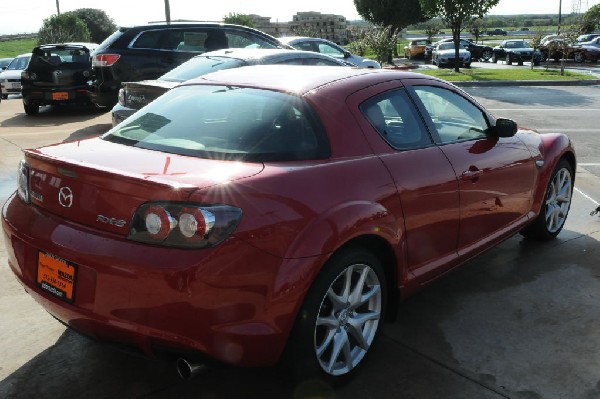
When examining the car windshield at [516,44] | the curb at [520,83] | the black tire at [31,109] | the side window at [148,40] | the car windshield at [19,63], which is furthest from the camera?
the car windshield at [516,44]

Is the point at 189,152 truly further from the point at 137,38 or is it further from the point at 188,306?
the point at 137,38

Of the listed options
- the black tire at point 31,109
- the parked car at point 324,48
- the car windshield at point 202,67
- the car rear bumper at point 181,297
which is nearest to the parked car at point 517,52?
the parked car at point 324,48

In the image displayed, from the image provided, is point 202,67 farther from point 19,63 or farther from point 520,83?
point 19,63

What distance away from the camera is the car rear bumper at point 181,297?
238cm

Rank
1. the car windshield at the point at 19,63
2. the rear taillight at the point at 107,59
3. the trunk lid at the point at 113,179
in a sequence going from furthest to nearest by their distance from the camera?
the car windshield at the point at 19,63 → the rear taillight at the point at 107,59 → the trunk lid at the point at 113,179

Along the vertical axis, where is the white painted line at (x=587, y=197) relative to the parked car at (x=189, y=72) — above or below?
below

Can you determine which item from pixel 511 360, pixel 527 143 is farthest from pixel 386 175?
pixel 527 143

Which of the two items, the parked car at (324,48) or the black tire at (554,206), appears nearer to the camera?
the black tire at (554,206)

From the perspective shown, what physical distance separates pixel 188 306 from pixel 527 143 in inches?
121

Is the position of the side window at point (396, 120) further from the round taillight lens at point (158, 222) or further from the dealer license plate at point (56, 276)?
the dealer license plate at point (56, 276)

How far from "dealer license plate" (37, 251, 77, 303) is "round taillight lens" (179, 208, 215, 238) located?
0.53m

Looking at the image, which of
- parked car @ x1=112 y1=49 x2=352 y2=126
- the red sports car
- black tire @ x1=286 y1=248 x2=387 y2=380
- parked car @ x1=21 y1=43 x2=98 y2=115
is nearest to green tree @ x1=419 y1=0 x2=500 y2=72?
parked car @ x1=21 y1=43 x2=98 y2=115

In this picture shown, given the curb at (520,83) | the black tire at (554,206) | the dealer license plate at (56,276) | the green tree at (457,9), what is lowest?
the black tire at (554,206)

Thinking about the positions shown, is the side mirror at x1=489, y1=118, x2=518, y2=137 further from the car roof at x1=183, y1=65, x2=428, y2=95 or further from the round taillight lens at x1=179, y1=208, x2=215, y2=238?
the round taillight lens at x1=179, y1=208, x2=215, y2=238
